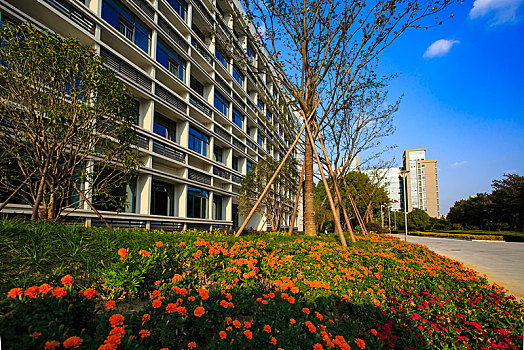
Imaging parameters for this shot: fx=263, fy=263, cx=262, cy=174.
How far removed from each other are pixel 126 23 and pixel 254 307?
16865 millimetres

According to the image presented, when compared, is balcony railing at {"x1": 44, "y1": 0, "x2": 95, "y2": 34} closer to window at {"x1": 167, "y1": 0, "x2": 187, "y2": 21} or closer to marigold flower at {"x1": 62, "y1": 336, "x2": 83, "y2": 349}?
window at {"x1": 167, "y1": 0, "x2": 187, "y2": 21}

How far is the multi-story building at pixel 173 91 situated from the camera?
37.1 feet

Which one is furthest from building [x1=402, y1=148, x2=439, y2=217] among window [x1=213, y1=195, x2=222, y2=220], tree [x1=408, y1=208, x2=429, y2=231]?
window [x1=213, y1=195, x2=222, y2=220]

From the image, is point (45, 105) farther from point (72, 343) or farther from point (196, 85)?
point (196, 85)

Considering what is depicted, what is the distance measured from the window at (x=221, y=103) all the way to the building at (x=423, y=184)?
4064 inches

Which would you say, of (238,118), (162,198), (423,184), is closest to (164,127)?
(162,198)

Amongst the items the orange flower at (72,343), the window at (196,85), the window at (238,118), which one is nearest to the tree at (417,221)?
the window at (238,118)

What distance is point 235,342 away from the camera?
1.96 m

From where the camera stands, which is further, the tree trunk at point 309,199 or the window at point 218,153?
the window at point 218,153

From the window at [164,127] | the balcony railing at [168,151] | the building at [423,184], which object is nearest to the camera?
the balcony railing at [168,151]

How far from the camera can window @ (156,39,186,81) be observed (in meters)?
17.0

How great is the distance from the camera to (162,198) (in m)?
16.9

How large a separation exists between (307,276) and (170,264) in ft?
6.27

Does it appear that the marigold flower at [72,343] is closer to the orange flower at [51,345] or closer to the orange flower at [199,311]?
the orange flower at [51,345]
